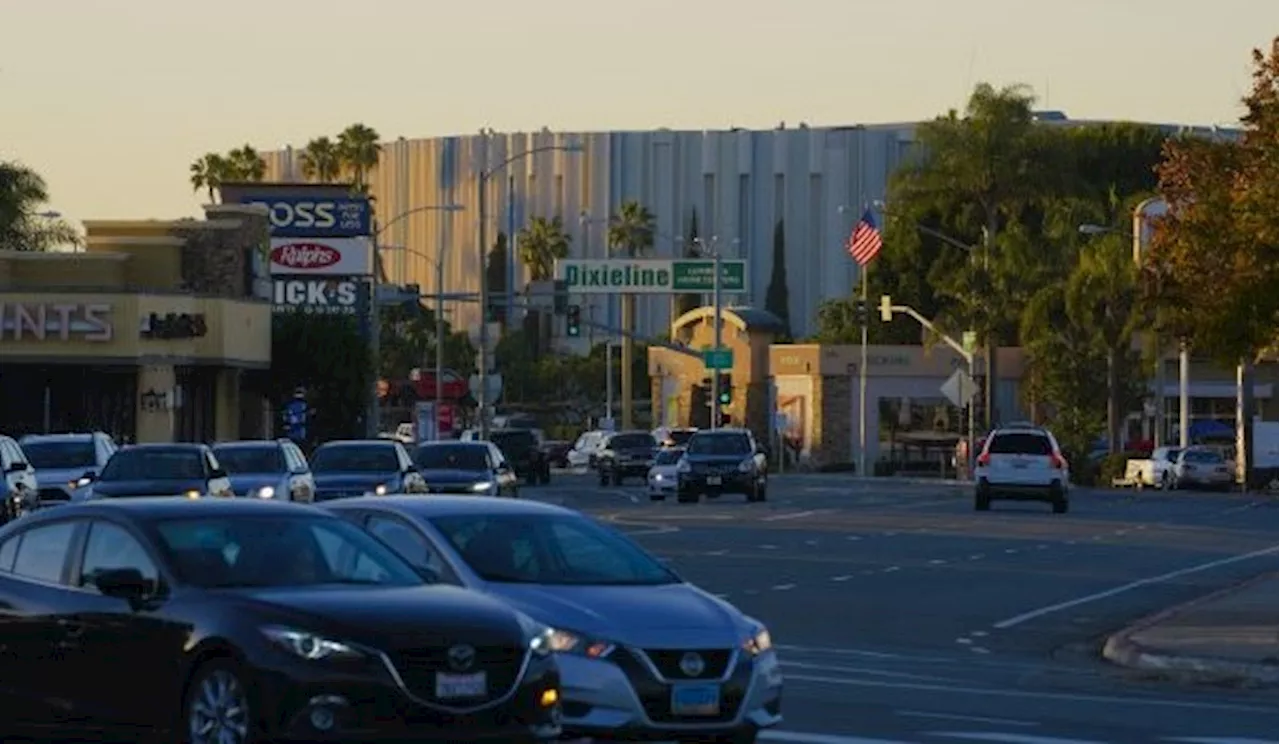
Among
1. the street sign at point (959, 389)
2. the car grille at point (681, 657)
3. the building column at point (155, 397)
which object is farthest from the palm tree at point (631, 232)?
the car grille at point (681, 657)

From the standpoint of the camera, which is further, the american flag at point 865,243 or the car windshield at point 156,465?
the american flag at point 865,243

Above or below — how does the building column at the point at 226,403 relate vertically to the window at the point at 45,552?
above

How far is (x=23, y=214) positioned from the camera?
97312 mm

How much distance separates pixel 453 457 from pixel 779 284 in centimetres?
10360

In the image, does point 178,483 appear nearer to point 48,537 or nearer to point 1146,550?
point 1146,550

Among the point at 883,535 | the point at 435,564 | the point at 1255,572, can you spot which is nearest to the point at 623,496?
the point at 883,535

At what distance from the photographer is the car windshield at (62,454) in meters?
46.8

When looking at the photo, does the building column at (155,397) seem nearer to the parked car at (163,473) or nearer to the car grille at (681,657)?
the parked car at (163,473)

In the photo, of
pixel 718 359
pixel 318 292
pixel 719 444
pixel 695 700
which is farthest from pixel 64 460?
pixel 718 359

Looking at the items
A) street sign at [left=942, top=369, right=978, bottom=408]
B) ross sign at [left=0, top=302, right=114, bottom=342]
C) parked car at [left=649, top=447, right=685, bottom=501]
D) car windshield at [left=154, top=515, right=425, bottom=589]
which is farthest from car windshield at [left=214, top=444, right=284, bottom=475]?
street sign at [left=942, top=369, right=978, bottom=408]

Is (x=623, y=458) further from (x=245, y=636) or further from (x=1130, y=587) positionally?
(x=245, y=636)

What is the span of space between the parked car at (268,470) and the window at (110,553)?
26.6 metres

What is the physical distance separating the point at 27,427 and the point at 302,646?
65120 millimetres

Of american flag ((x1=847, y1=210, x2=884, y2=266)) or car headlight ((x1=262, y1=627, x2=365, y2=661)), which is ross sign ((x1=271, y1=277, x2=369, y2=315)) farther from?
car headlight ((x1=262, y1=627, x2=365, y2=661))
